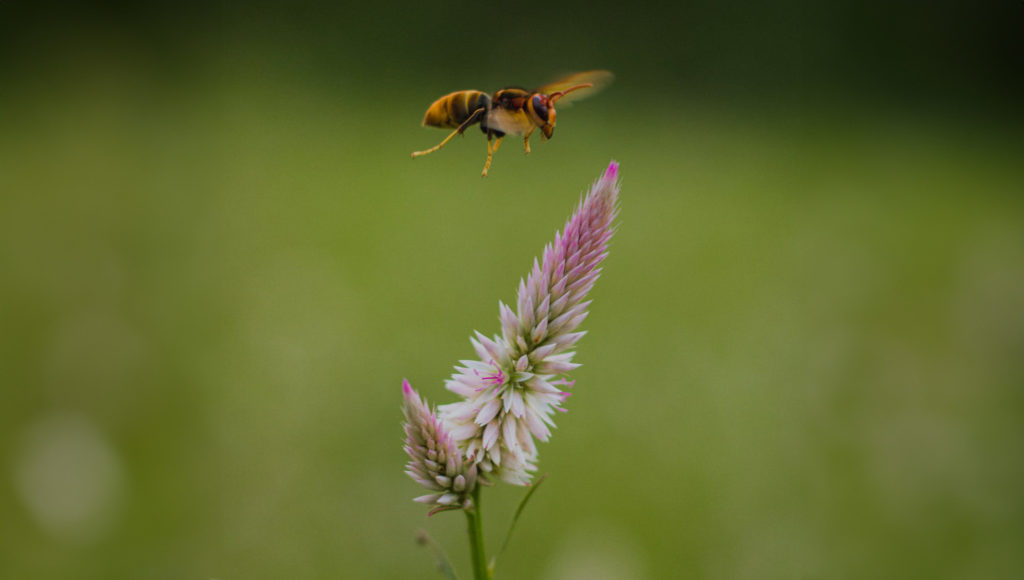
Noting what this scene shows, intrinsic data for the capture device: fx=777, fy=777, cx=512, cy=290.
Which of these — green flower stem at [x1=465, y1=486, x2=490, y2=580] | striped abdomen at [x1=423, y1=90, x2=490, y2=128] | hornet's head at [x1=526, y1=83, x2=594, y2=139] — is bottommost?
green flower stem at [x1=465, y1=486, x2=490, y2=580]

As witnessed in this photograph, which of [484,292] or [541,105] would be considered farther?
[484,292]

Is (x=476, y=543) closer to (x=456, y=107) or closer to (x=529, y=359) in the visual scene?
(x=529, y=359)

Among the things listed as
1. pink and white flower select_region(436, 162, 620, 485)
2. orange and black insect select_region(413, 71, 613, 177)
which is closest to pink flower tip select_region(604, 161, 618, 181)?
pink and white flower select_region(436, 162, 620, 485)

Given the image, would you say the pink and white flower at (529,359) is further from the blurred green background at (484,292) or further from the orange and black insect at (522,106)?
the blurred green background at (484,292)

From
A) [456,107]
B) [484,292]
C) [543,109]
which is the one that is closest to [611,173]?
[543,109]

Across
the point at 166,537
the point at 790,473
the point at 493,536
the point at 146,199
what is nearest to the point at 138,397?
the point at 166,537

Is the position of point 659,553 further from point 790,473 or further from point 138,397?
point 138,397

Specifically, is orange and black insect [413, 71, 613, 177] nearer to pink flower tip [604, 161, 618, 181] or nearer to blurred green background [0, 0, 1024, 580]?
pink flower tip [604, 161, 618, 181]
